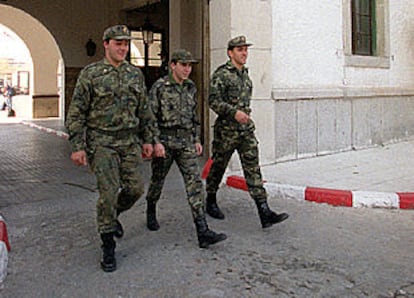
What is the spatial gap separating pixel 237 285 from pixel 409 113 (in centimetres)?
895

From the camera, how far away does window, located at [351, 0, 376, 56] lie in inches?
394

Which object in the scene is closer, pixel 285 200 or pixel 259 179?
pixel 259 179

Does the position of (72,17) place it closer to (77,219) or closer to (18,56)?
(77,219)

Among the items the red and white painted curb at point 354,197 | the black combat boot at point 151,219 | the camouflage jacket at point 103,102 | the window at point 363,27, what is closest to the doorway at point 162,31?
the window at point 363,27

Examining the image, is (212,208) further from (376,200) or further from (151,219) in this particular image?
(376,200)

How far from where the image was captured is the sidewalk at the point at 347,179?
5.84m

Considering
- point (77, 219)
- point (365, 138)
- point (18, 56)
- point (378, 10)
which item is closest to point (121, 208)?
point (77, 219)

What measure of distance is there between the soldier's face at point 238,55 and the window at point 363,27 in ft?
19.0

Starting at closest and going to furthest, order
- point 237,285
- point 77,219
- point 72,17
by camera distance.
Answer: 1. point 237,285
2. point 77,219
3. point 72,17

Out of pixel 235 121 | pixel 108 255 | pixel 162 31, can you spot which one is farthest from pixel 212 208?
pixel 162 31

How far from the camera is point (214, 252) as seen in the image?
410cm

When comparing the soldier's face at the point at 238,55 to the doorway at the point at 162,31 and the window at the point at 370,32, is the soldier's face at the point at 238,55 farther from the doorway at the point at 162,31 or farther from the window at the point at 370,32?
the doorway at the point at 162,31

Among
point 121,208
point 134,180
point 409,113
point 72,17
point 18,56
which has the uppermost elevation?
point 18,56

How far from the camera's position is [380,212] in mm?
5570
